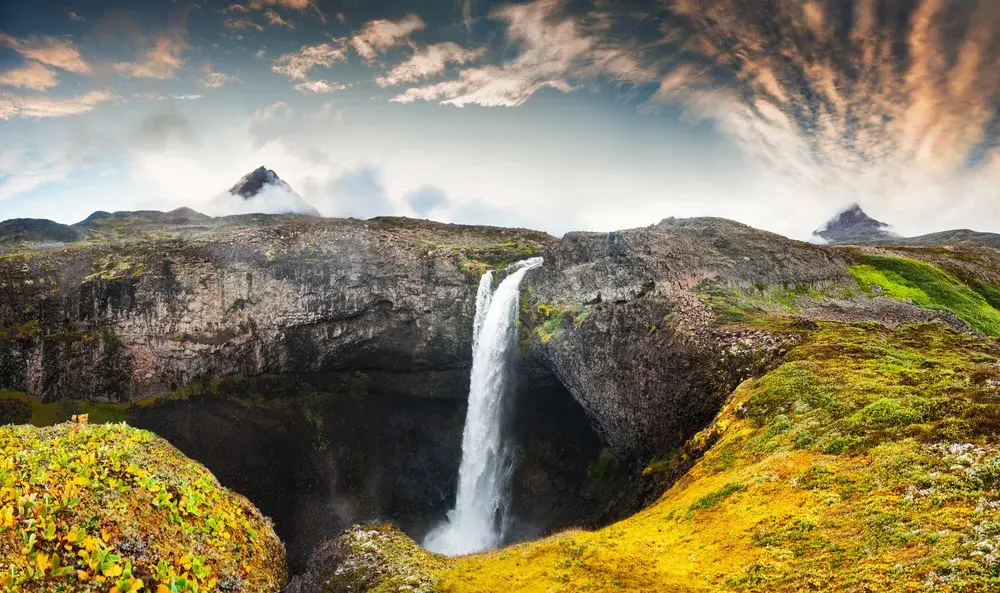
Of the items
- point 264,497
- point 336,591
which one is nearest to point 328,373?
point 264,497

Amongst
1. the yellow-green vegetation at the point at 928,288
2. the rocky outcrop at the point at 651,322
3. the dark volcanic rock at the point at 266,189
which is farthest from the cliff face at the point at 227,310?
the dark volcanic rock at the point at 266,189

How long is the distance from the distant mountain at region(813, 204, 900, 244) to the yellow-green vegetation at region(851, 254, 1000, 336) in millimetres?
91857

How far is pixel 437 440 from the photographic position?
135ft

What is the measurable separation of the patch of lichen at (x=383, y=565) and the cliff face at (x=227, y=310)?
25337mm

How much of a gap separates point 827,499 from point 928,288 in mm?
37587

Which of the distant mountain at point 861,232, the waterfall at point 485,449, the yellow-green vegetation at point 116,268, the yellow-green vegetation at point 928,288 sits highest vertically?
the distant mountain at point 861,232

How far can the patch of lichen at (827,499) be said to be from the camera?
7188 mm

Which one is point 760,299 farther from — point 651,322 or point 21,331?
point 21,331

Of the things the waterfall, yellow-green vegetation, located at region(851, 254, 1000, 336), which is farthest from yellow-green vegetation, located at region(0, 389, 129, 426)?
yellow-green vegetation, located at region(851, 254, 1000, 336)

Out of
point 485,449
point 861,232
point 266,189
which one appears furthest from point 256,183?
point 861,232

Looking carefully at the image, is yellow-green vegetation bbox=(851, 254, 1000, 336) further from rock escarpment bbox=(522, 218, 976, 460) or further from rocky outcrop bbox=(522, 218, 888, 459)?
rocky outcrop bbox=(522, 218, 888, 459)

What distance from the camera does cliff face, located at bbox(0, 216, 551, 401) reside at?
37031 millimetres

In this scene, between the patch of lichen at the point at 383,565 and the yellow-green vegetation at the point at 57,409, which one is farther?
the yellow-green vegetation at the point at 57,409

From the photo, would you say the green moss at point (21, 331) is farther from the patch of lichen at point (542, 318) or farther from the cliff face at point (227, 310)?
the patch of lichen at point (542, 318)
